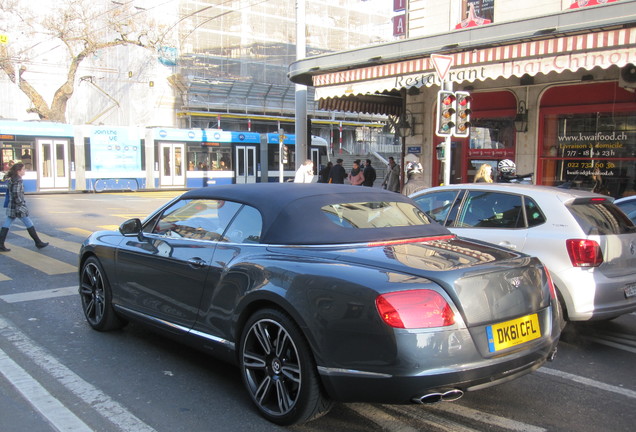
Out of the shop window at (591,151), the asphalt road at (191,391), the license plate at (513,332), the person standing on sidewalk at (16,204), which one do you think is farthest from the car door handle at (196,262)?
the shop window at (591,151)

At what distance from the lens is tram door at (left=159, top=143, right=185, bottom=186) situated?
27656mm

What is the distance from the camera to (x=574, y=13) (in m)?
9.12

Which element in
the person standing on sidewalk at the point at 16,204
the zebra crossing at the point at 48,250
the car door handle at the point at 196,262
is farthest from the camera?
the person standing on sidewalk at the point at 16,204

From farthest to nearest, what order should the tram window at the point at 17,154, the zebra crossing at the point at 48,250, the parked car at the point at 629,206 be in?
the tram window at the point at 17,154
the zebra crossing at the point at 48,250
the parked car at the point at 629,206

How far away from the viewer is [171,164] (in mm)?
27953

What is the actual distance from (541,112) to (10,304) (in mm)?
11400

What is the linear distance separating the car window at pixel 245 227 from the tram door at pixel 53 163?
2299cm

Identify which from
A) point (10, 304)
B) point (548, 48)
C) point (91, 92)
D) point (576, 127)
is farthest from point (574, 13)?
point (91, 92)

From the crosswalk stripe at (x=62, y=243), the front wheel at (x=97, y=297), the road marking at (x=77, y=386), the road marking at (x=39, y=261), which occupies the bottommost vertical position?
the road marking at (x=39, y=261)

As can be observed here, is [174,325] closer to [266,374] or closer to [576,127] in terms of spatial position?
[266,374]

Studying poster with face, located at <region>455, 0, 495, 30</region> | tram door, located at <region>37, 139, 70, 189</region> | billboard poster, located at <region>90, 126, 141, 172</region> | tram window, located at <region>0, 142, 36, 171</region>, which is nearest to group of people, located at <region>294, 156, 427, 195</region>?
poster with face, located at <region>455, 0, 495, 30</region>

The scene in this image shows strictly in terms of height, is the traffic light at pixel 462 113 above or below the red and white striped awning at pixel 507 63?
below

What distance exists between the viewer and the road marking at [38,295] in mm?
6590

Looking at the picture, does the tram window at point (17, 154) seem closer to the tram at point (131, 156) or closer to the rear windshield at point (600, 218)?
the tram at point (131, 156)
